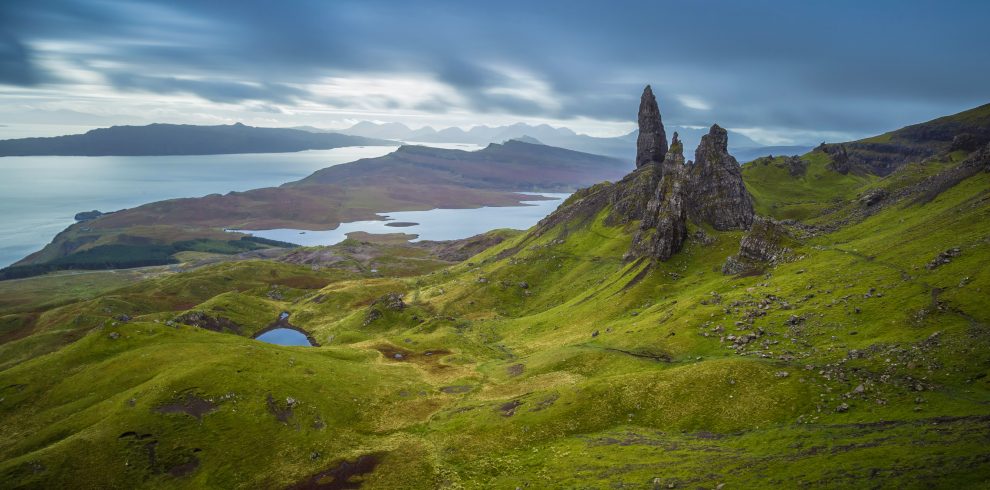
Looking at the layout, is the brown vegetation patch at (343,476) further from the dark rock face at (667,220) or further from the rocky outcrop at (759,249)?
the dark rock face at (667,220)

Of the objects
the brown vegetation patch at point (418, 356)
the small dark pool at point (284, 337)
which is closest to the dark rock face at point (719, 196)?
the brown vegetation patch at point (418, 356)

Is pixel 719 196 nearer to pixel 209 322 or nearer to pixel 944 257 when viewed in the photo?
pixel 944 257

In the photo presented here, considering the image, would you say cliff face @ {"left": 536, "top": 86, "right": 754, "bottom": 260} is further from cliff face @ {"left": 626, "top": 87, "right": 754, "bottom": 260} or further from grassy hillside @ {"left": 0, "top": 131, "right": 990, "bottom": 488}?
grassy hillside @ {"left": 0, "top": 131, "right": 990, "bottom": 488}

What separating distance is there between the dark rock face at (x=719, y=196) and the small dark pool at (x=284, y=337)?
4888 inches

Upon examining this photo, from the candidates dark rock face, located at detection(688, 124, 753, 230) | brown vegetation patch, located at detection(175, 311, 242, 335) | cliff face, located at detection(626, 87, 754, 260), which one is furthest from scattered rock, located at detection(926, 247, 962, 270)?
brown vegetation patch, located at detection(175, 311, 242, 335)

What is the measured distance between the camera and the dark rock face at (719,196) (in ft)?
476

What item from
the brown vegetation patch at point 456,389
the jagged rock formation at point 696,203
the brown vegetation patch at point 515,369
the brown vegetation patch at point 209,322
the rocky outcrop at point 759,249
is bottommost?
the brown vegetation patch at point 209,322

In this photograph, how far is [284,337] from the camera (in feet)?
521

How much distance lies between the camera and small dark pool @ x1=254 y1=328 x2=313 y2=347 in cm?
15362

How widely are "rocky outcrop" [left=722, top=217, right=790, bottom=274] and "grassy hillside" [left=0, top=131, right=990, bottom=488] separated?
3.47 meters

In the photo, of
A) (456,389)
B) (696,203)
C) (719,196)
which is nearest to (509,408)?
(456,389)

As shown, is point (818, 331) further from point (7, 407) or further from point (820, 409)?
point (7, 407)

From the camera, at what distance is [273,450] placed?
197ft

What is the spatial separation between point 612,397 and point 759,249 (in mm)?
61764
